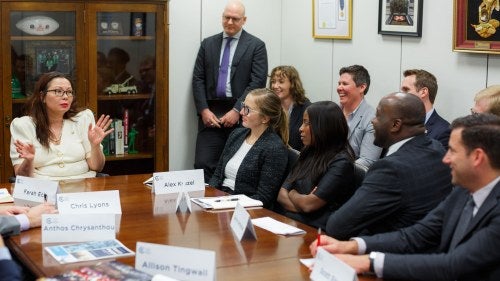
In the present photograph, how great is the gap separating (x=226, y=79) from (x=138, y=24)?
34.9 inches

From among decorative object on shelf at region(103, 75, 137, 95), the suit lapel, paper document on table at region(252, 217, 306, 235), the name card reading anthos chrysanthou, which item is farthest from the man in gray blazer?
the name card reading anthos chrysanthou

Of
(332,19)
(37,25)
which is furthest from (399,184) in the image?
(37,25)

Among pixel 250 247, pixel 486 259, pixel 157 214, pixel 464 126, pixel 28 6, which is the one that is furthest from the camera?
pixel 28 6

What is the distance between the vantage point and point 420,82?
4816 millimetres

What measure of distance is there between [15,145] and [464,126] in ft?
9.26

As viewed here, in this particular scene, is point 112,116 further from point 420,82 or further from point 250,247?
point 250,247

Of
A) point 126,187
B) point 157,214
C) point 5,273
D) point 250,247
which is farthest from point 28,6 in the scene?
point 5,273

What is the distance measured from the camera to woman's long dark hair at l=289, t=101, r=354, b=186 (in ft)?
12.5

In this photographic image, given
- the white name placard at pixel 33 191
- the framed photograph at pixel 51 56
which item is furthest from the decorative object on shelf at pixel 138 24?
the white name placard at pixel 33 191

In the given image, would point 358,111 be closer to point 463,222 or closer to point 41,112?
point 41,112

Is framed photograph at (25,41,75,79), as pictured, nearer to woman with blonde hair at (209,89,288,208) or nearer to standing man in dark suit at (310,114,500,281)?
woman with blonde hair at (209,89,288,208)

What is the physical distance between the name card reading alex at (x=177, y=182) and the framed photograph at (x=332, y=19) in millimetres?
2484

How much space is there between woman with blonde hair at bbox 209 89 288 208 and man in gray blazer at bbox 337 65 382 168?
0.77 meters

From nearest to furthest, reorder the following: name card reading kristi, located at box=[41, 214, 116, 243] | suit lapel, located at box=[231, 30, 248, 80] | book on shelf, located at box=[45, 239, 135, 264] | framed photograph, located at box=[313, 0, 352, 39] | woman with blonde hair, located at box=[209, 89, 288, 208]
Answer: book on shelf, located at box=[45, 239, 135, 264] → name card reading kristi, located at box=[41, 214, 116, 243] → woman with blonde hair, located at box=[209, 89, 288, 208] → framed photograph, located at box=[313, 0, 352, 39] → suit lapel, located at box=[231, 30, 248, 80]
